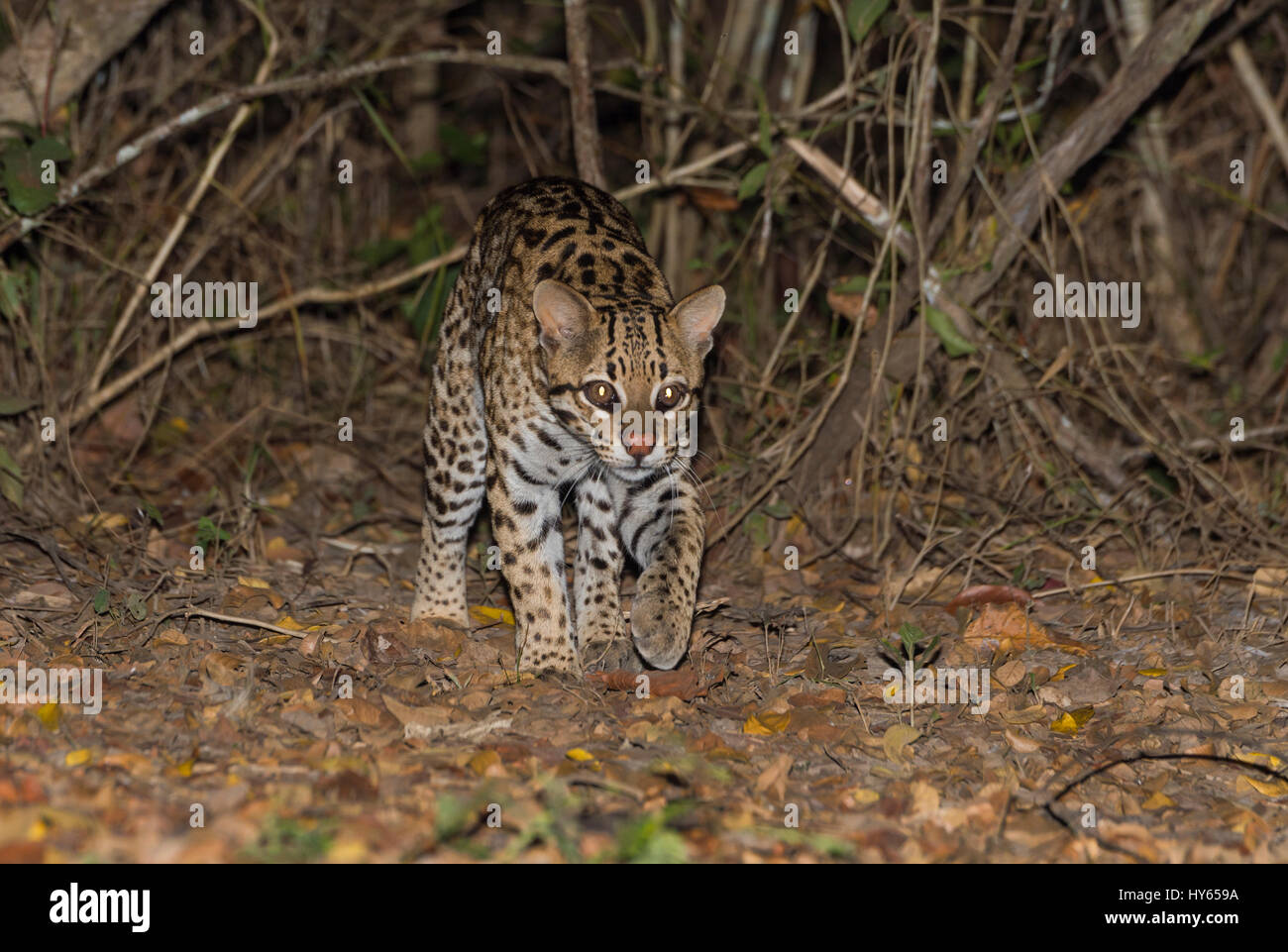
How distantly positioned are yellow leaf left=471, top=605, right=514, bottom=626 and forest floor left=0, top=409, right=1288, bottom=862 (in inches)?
0.5

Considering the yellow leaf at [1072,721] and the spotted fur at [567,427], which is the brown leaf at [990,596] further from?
the spotted fur at [567,427]

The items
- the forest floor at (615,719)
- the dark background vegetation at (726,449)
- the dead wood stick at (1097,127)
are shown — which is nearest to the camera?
the forest floor at (615,719)

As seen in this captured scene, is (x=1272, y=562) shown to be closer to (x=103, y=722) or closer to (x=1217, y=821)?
(x=1217, y=821)

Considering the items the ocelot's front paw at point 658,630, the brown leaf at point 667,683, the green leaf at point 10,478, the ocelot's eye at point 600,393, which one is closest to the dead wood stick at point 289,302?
the green leaf at point 10,478

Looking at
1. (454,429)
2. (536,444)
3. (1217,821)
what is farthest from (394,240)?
(1217,821)

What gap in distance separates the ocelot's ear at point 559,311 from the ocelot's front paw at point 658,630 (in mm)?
1180

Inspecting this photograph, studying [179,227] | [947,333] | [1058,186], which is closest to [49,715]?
[179,227]

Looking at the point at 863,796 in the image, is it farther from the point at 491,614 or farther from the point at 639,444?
the point at 491,614

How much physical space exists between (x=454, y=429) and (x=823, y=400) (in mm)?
2124

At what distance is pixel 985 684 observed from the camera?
20.4 ft

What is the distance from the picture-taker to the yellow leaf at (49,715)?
16.7 feet

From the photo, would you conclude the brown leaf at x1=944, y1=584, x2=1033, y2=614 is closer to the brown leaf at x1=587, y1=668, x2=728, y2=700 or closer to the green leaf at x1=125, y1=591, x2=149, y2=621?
the brown leaf at x1=587, y1=668, x2=728, y2=700

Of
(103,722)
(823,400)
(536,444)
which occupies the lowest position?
(103,722)

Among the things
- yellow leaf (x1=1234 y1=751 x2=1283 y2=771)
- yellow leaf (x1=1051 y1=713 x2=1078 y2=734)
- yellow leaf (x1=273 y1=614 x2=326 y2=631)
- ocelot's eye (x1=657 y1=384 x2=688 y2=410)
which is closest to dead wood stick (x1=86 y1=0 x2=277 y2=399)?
yellow leaf (x1=273 y1=614 x2=326 y2=631)
